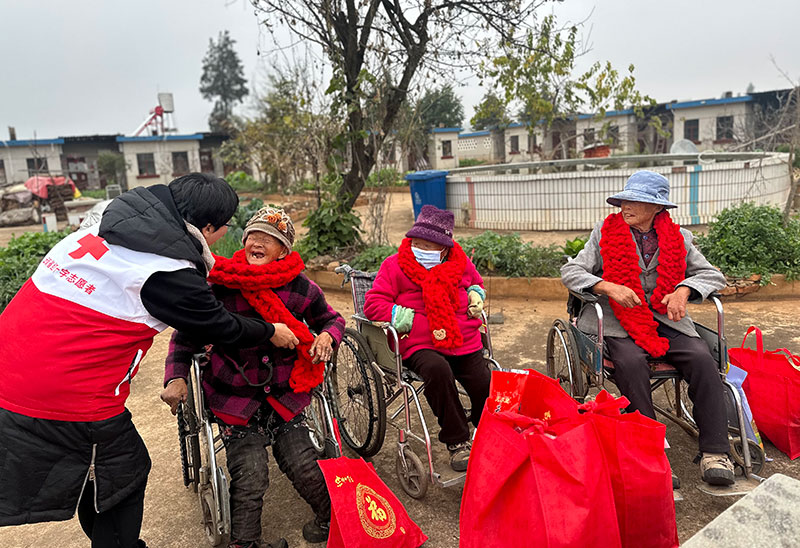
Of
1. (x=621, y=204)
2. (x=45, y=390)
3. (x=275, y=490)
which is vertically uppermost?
(x=621, y=204)

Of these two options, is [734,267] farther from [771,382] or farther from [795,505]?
[795,505]

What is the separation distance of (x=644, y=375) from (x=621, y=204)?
2.99 feet

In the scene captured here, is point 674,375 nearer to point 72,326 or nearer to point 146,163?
point 72,326

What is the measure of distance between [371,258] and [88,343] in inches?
187

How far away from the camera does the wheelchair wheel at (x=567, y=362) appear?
2.89 meters

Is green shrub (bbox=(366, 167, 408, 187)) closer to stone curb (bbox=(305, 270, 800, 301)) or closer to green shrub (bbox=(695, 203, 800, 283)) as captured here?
stone curb (bbox=(305, 270, 800, 301))

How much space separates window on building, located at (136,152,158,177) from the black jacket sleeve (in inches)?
1184

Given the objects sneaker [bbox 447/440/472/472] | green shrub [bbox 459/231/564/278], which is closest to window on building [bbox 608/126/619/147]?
green shrub [bbox 459/231/564/278]

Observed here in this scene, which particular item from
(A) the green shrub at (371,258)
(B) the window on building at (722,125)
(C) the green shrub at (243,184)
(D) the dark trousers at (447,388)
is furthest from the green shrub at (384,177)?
(B) the window on building at (722,125)

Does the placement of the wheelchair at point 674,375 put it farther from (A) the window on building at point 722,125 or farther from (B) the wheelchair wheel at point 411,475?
(A) the window on building at point 722,125

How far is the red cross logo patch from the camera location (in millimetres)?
1742

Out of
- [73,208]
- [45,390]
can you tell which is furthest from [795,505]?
[73,208]

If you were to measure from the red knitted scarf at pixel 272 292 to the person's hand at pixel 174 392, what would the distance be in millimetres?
411

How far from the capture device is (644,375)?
8.78ft
